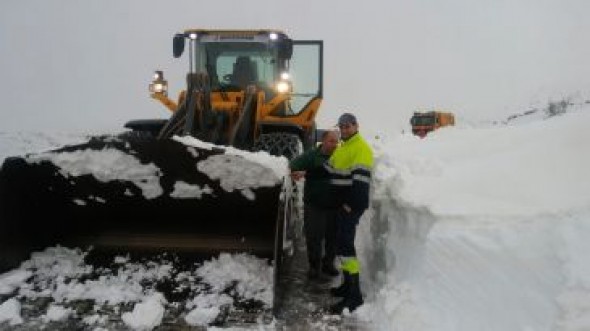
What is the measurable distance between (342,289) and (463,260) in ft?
3.95

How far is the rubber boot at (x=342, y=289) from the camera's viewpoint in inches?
189

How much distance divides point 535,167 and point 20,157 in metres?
4.33

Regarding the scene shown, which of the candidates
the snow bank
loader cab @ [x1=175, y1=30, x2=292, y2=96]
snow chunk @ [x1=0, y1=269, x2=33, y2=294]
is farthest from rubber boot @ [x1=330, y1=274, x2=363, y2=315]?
loader cab @ [x1=175, y1=30, x2=292, y2=96]

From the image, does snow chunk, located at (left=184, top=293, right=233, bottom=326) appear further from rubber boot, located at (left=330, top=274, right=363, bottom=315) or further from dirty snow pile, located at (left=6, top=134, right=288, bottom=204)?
dirty snow pile, located at (left=6, top=134, right=288, bottom=204)

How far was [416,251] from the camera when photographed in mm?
4566

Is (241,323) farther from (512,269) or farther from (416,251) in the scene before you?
(512,269)

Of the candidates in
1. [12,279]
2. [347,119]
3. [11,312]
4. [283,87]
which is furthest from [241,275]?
[283,87]

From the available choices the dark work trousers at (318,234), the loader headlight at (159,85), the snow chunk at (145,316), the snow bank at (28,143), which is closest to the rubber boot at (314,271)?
the dark work trousers at (318,234)

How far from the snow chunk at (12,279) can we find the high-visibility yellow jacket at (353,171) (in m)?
2.60

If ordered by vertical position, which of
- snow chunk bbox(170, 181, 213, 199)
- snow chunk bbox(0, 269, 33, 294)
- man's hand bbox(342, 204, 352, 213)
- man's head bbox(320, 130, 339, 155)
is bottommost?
snow chunk bbox(0, 269, 33, 294)

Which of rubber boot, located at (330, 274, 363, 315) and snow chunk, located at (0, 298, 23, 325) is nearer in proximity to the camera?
snow chunk, located at (0, 298, 23, 325)

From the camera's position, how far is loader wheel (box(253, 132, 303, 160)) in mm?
7039

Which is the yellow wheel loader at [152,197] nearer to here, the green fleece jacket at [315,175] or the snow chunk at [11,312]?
the green fleece jacket at [315,175]

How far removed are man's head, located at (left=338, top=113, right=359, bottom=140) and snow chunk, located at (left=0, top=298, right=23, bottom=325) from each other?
2.71 metres
